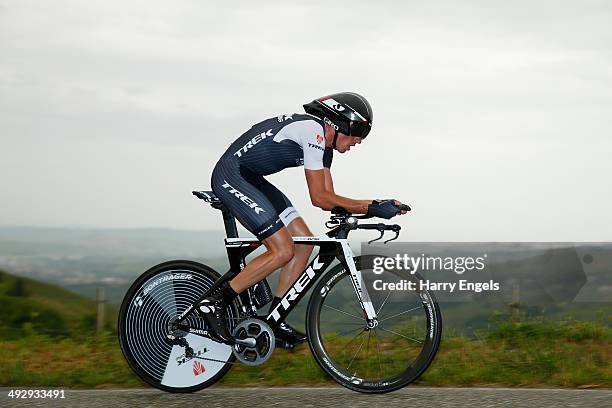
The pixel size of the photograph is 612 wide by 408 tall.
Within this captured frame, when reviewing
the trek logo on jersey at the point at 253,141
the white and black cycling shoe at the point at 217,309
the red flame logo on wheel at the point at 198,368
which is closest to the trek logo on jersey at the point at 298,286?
the white and black cycling shoe at the point at 217,309

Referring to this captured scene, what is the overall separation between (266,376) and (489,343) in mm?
3217

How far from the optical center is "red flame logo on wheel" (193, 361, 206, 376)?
6574mm

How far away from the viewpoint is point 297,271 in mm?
6395

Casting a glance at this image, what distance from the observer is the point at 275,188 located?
6.49 m

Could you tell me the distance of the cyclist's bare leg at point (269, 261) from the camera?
6.11 metres

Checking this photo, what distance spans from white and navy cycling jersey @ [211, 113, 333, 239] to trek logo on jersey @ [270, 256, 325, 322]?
1.40 ft

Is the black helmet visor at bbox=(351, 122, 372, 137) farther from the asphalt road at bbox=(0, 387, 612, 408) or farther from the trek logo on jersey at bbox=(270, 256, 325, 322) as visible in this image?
the asphalt road at bbox=(0, 387, 612, 408)

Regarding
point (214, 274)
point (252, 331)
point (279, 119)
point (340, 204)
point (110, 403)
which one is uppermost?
point (279, 119)

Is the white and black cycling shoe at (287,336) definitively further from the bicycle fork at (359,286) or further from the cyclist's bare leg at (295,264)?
the bicycle fork at (359,286)

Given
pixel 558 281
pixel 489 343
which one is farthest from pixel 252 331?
pixel 558 281

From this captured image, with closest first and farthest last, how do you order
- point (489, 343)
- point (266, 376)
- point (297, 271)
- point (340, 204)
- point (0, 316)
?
1. point (340, 204)
2. point (297, 271)
3. point (266, 376)
4. point (489, 343)
5. point (0, 316)

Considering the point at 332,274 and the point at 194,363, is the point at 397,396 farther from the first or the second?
the point at 194,363

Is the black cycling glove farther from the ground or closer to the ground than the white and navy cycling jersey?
closer to the ground

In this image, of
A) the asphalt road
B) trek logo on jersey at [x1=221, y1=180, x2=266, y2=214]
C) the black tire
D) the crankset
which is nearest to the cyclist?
trek logo on jersey at [x1=221, y1=180, x2=266, y2=214]
